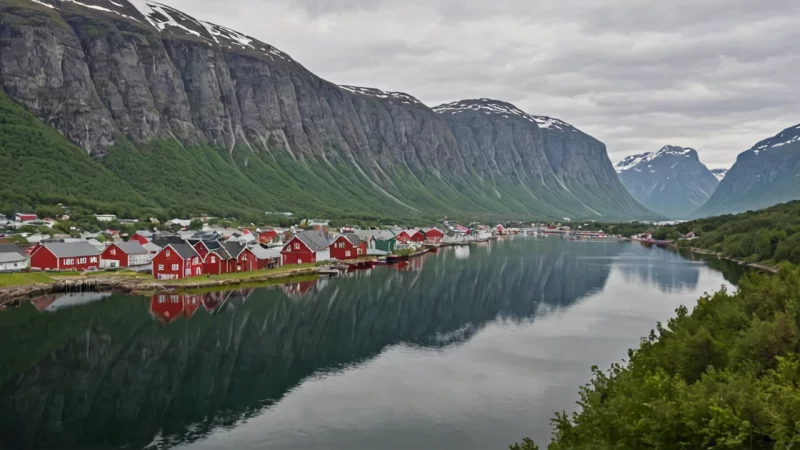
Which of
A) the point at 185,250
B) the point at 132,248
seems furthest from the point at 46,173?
the point at 185,250

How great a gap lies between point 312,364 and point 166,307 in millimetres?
18860

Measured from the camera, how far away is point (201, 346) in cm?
3528

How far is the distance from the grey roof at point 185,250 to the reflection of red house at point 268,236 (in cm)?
3171

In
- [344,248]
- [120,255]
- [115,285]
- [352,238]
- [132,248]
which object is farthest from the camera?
[352,238]

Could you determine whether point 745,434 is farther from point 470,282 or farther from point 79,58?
point 79,58

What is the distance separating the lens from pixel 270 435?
22.3 meters

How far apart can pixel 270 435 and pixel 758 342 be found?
15938 millimetres

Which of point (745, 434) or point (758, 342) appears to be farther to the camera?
point (758, 342)

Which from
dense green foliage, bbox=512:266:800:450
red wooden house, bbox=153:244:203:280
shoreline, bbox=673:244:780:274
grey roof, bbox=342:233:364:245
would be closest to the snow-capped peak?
grey roof, bbox=342:233:364:245

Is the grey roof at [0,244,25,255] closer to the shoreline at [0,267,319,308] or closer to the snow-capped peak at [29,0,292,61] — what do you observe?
the shoreline at [0,267,319,308]

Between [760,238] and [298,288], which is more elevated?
[760,238]

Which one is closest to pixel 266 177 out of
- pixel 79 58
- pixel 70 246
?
pixel 79 58

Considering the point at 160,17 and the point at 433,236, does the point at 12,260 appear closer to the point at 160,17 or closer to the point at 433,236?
the point at 433,236

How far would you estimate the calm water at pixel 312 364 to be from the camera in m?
22.7
